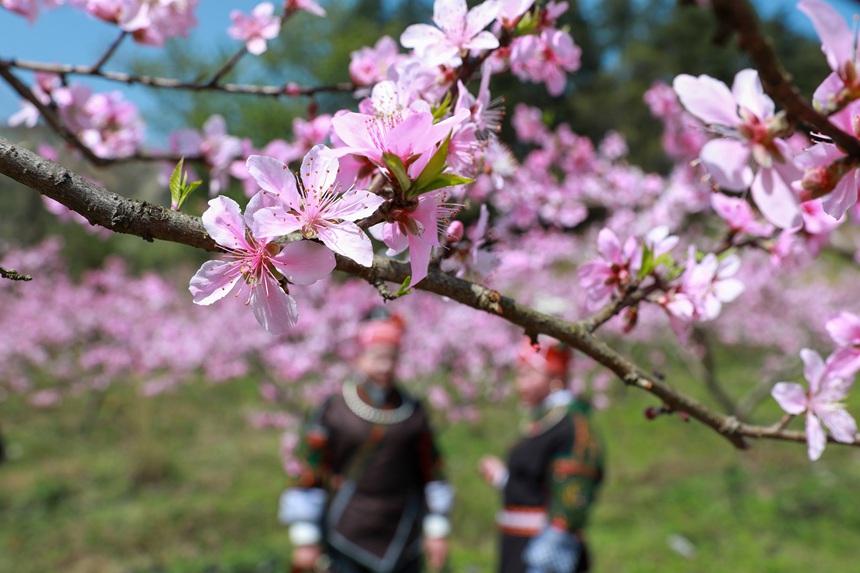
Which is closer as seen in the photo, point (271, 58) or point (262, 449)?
point (262, 449)

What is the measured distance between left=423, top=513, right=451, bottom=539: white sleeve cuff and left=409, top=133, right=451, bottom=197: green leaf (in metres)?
2.64

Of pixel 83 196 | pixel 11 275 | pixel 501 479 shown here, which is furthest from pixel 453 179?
pixel 501 479

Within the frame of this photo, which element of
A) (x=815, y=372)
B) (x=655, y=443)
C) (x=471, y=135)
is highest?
(x=471, y=135)

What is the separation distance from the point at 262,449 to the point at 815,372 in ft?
25.1

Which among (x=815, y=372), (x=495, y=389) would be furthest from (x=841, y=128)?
(x=495, y=389)

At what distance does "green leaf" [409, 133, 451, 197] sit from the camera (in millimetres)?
635

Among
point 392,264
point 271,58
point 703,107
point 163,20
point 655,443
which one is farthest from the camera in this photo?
point 271,58

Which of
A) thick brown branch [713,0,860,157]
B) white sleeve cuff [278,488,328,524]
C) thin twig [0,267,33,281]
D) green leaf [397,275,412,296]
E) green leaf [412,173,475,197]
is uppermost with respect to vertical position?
thick brown branch [713,0,860,157]

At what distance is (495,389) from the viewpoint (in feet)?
27.6

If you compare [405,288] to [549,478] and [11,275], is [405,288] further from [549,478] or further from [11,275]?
[549,478]

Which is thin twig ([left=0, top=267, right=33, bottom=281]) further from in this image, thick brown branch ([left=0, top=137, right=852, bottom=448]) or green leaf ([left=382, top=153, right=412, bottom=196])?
green leaf ([left=382, top=153, right=412, bottom=196])

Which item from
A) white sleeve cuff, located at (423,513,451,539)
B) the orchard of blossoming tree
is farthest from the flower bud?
white sleeve cuff, located at (423,513,451,539)

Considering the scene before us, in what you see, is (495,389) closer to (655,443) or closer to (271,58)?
(655,443)

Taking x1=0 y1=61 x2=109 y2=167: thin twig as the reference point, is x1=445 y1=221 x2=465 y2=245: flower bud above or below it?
above
